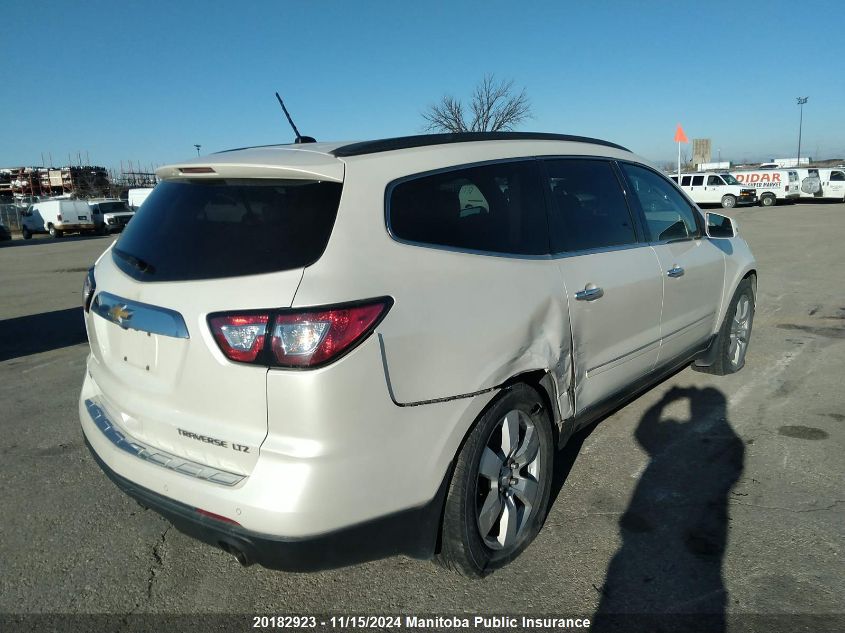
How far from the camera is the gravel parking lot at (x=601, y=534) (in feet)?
8.29

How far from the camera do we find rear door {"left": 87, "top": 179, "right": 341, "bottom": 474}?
2.08m

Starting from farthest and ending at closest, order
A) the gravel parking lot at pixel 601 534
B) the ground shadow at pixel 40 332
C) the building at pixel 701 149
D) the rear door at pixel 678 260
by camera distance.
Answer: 1. the building at pixel 701 149
2. the ground shadow at pixel 40 332
3. the rear door at pixel 678 260
4. the gravel parking lot at pixel 601 534

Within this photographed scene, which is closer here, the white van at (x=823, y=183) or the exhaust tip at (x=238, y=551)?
the exhaust tip at (x=238, y=551)

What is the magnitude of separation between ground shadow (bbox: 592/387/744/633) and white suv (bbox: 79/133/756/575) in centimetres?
47

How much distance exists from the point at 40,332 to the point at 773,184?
34537mm

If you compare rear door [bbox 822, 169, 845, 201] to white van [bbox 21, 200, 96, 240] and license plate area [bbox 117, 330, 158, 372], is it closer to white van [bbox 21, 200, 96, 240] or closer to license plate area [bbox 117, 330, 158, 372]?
license plate area [bbox 117, 330, 158, 372]

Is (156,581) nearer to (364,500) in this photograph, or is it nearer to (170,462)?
(170,462)

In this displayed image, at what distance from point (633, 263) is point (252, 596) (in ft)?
8.14

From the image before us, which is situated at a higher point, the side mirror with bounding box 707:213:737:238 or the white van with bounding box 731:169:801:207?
the white van with bounding box 731:169:801:207

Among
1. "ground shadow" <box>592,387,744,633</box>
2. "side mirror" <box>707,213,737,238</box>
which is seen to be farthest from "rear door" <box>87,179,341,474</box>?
"side mirror" <box>707,213,737,238</box>

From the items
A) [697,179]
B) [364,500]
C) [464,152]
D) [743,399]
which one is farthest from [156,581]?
[697,179]

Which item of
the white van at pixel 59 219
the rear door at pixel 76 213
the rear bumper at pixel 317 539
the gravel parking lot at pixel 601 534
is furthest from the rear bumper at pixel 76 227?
the rear bumper at pixel 317 539

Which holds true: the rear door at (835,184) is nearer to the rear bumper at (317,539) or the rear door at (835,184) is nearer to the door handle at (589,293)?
the door handle at (589,293)

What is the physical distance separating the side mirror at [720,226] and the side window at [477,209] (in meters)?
2.13
